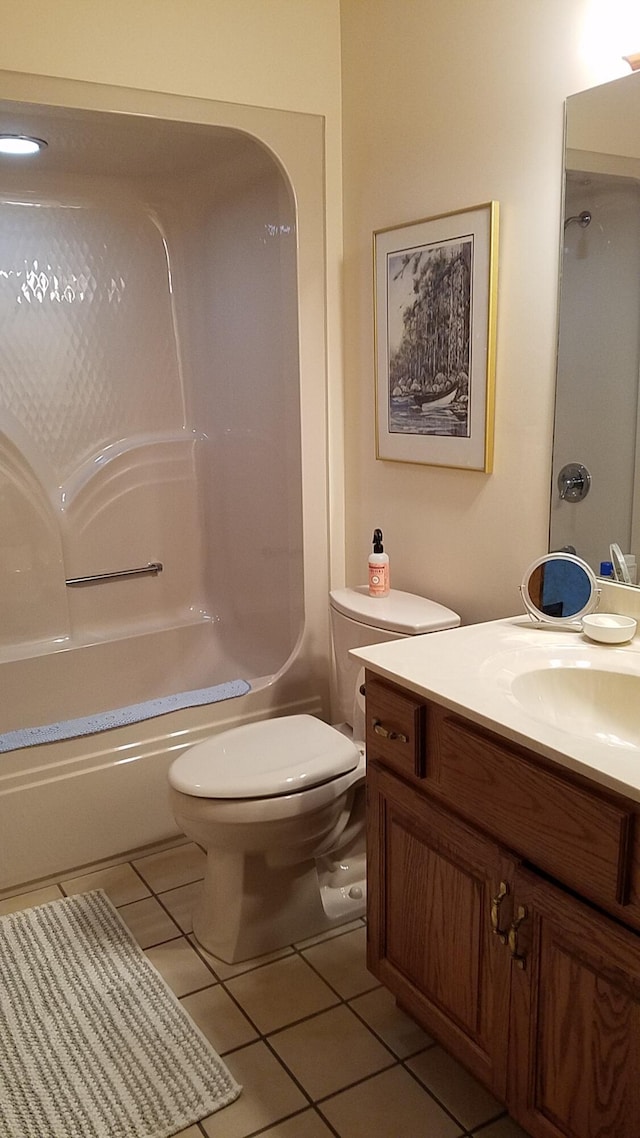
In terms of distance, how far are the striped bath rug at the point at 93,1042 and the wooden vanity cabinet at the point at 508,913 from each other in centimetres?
45

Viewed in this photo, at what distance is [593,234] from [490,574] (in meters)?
0.81

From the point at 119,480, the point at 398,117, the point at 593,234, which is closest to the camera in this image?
the point at 593,234

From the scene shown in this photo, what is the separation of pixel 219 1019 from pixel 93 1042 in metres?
0.26

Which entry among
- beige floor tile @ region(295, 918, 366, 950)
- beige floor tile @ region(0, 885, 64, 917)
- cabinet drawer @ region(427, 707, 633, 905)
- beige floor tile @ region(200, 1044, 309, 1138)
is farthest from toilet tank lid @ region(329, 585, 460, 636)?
beige floor tile @ region(0, 885, 64, 917)

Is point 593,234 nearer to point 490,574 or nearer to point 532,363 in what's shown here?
point 532,363

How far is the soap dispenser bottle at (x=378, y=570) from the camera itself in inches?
92.6

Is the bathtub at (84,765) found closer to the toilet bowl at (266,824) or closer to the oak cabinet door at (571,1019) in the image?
the toilet bowl at (266,824)

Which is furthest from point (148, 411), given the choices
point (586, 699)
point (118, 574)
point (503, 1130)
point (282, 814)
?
point (503, 1130)

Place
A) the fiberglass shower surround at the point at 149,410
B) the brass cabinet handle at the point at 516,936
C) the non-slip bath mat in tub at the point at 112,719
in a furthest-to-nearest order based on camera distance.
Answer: the fiberglass shower surround at the point at 149,410 → the non-slip bath mat in tub at the point at 112,719 → the brass cabinet handle at the point at 516,936

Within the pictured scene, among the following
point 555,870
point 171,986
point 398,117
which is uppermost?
point 398,117

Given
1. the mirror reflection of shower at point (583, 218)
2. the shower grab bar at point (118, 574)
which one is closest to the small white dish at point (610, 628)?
the mirror reflection of shower at point (583, 218)

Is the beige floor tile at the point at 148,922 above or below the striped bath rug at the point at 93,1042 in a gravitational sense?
above

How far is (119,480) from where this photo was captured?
3215 millimetres

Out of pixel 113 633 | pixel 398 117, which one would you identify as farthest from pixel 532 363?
pixel 113 633
